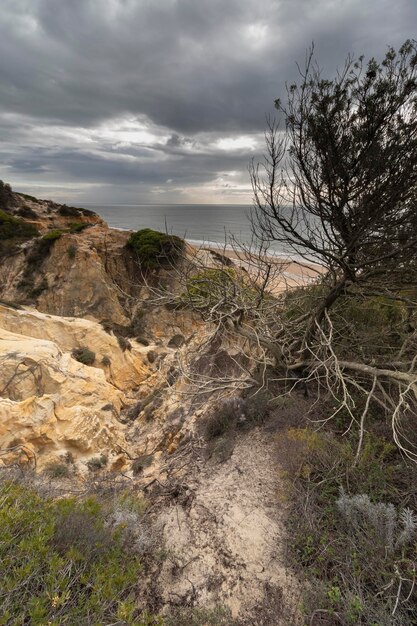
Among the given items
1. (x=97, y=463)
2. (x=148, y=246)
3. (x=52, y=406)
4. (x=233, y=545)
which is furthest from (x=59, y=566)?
(x=148, y=246)

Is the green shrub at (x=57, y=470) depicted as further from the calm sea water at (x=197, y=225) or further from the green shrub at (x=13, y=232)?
the green shrub at (x=13, y=232)

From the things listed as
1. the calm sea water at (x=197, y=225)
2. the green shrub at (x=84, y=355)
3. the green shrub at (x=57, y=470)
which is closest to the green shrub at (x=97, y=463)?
the green shrub at (x=57, y=470)

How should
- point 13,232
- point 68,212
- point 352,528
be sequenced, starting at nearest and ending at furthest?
point 352,528
point 13,232
point 68,212

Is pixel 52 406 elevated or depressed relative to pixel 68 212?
depressed

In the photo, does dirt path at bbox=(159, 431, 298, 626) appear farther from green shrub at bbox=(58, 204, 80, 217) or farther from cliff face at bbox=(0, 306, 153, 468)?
green shrub at bbox=(58, 204, 80, 217)

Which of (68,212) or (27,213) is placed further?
(68,212)

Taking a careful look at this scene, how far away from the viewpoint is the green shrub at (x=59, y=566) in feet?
6.98

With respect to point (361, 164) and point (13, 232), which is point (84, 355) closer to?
point (361, 164)

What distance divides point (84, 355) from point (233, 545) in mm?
9405

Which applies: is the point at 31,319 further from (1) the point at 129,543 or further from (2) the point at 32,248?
(1) the point at 129,543

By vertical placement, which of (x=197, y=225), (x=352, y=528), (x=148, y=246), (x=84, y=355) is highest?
(x=197, y=225)

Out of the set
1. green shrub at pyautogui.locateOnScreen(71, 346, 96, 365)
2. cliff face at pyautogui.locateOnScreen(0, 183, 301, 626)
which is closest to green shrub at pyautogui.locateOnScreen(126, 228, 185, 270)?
cliff face at pyautogui.locateOnScreen(0, 183, 301, 626)

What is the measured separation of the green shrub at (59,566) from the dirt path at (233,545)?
28.8 inches

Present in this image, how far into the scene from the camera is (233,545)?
376 centimetres
